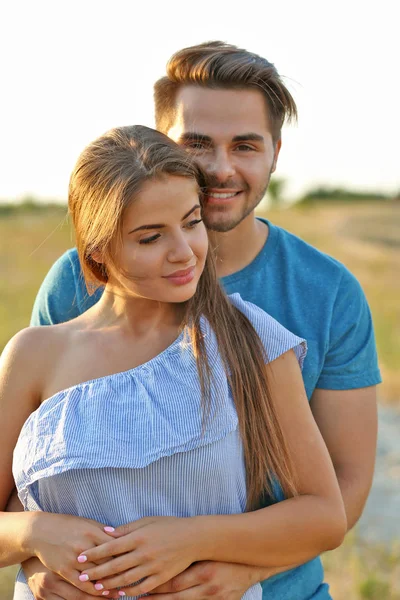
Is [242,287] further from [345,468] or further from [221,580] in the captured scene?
[221,580]

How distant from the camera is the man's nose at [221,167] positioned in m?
2.46

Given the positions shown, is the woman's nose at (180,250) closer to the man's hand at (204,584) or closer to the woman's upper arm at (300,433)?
the woman's upper arm at (300,433)

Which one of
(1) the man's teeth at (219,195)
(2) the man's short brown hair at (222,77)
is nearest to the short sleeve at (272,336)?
(1) the man's teeth at (219,195)

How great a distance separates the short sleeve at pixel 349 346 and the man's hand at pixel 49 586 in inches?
38.4

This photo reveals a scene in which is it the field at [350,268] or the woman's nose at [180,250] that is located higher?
the woman's nose at [180,250]

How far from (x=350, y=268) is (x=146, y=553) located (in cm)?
1052

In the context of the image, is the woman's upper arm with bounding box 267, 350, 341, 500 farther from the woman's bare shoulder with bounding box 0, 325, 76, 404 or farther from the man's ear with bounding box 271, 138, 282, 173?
the man's ear with bounding box 271, 138, 282, 173

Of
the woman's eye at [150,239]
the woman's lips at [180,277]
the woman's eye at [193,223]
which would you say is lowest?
the woman's lips at [180,277]

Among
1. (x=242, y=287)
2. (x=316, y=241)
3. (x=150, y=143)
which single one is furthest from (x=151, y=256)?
(x=316, y=241)

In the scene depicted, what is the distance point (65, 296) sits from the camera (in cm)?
265

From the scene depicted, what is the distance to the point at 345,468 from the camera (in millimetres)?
2455

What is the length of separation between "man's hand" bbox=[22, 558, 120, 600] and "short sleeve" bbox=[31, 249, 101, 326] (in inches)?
33.6

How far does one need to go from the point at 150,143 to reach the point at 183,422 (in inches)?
27.8

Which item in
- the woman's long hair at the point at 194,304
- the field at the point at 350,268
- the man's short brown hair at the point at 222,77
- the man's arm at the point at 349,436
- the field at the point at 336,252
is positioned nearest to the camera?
the woman's long hair at the point at 194,304
